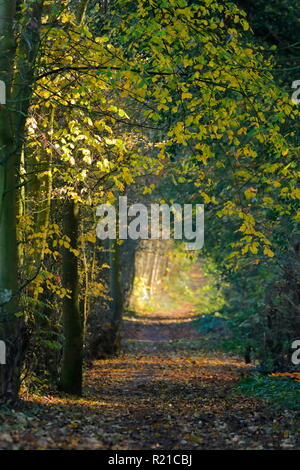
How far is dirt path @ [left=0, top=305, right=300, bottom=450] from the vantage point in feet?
25.1

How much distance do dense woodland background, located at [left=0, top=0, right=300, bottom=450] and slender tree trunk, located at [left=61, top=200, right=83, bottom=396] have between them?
0.07 feet

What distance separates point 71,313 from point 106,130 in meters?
3.44

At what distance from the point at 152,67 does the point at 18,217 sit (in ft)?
10.1

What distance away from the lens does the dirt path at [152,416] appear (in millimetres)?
7648

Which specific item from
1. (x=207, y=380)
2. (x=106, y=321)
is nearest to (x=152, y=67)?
(x=207, y=380)

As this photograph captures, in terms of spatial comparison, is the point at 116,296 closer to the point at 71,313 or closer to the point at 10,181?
the point at 71,313

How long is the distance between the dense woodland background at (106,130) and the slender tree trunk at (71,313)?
2cm

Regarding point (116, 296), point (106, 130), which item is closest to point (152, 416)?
point (106, 130)

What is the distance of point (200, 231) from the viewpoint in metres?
23.3

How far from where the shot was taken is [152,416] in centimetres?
1020

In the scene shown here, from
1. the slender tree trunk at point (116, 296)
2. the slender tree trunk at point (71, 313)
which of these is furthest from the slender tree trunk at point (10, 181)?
the slender tree trunk at point (116, 296)

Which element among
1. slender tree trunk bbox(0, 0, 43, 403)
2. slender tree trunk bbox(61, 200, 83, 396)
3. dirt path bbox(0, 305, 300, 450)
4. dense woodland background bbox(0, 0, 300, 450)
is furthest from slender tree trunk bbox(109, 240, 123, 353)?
slender tree trunk bbox(0, 0, 43, 403)
